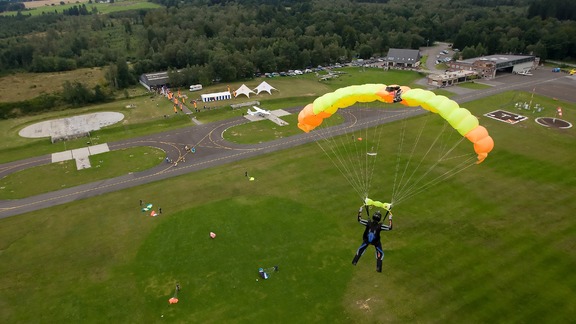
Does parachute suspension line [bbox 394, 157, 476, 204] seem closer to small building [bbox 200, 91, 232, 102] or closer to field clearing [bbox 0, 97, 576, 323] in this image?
field clearing [bbox 0, 97, 576, 323]

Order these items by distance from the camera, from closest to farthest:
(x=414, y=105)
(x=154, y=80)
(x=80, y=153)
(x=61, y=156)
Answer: (x=414, y=105) → (x=61, y=156) → (x=80, y=153) → (x=154, y=80)

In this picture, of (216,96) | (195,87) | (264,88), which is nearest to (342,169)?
(216,96)

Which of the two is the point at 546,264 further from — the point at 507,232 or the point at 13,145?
the point at 13,145

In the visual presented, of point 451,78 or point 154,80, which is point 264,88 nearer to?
point 154,80

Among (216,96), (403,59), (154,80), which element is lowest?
(216,96)

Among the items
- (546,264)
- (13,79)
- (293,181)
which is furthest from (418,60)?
(13,79)

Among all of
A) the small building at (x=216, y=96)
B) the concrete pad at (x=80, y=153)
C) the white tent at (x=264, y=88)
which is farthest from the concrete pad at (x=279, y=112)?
the concrete pad at (x=80, y=153)

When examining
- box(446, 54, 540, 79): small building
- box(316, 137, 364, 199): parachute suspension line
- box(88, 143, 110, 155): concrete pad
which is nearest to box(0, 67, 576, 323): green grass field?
box(316, 137, 364, 199): parachute suspension line
